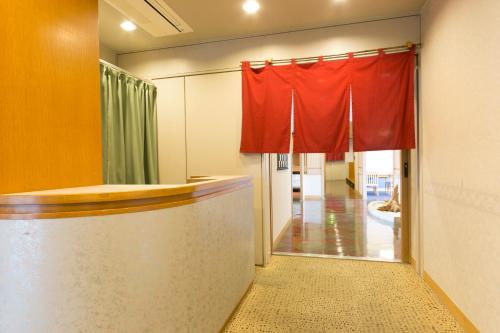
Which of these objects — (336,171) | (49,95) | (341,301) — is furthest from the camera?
(336,171)

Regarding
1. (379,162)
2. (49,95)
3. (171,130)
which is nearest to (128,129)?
(171,130)

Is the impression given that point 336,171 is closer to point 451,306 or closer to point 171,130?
point 171,130

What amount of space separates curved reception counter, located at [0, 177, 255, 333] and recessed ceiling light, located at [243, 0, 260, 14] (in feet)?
6.30

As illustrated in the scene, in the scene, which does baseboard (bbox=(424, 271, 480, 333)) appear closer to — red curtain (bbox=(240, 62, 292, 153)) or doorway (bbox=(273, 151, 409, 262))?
doorway (bbox=(273, 151, 409, 262))

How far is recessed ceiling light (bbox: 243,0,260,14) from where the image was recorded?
2.44 metres

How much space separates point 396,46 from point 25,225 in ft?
10.6

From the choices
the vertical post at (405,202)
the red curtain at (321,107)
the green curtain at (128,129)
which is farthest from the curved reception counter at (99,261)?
the vertical post at (405,202)

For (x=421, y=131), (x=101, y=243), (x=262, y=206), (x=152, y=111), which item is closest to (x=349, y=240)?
(x=262, y=206)

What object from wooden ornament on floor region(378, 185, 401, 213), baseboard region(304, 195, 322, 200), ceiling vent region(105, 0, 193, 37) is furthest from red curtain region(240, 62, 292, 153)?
baseboard region(304, 195, 322, 200)

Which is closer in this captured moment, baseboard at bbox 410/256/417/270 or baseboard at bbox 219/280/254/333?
baseboard at bbox 219/280/254/333

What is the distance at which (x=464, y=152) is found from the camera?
1.83 meters

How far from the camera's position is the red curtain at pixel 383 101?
2645 mm

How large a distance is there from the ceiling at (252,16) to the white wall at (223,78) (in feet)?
0.39

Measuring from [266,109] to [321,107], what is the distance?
60 centimetres
